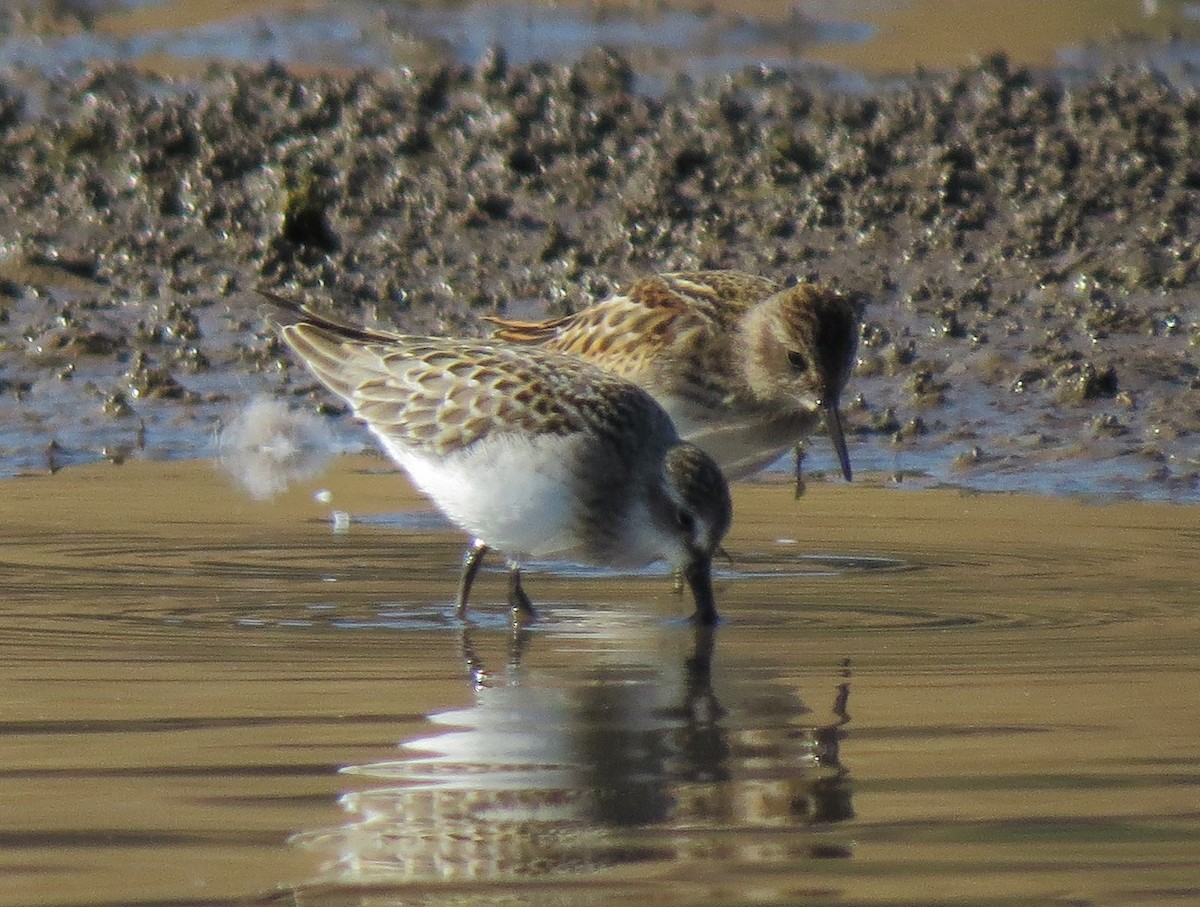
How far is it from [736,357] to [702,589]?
5.34 ft

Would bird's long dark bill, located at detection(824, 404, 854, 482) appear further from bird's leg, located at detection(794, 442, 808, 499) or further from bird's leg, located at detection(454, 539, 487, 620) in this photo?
bird's leg, located at detection(454, 539, 487, 620)

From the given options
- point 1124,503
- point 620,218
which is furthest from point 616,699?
point 620,218

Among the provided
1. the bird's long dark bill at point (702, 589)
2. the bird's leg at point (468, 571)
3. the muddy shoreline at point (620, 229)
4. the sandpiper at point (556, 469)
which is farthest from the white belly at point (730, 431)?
the bird's long dark bill at point (702, 589)

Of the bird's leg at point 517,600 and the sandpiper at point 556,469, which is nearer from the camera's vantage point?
the sandpiper at point 556,469

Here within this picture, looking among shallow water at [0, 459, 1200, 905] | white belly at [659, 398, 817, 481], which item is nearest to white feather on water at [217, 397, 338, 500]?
shallow water at [0, 459, 1200, 905]

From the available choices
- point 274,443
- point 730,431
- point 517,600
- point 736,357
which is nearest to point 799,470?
point 730,431

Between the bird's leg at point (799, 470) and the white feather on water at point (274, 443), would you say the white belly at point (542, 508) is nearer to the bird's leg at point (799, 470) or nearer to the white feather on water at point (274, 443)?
the bird's leg at point (799, 470)

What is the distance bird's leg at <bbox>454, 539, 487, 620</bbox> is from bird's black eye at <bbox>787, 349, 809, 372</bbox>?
1.39 metres

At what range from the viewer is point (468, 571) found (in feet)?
23.2

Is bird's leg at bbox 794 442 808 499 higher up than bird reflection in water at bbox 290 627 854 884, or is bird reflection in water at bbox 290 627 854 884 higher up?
bird's leg at bbox 794 442 808 499

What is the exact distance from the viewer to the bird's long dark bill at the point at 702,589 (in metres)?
6.62

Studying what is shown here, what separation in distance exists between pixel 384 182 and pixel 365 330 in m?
4.29

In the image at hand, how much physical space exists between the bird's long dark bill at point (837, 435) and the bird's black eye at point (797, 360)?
0.19 m

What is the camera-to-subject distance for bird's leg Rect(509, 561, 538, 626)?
6.87 metres
